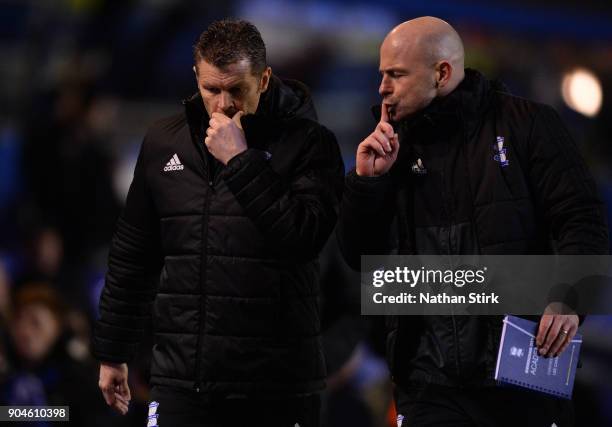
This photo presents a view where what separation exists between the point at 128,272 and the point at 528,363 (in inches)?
62.5

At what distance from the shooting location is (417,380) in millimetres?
4137

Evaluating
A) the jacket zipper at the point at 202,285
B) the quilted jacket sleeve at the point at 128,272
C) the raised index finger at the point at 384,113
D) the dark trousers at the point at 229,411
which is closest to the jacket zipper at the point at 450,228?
the raised index finger at the point at 384,113

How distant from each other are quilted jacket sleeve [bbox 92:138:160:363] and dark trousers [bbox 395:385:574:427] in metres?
1.23

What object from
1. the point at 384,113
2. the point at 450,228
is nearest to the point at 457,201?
the point at 450,228

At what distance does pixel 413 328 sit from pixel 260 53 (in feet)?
3.84

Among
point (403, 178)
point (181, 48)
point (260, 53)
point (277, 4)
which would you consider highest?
point (277, 4)

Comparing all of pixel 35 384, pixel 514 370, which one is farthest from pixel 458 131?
pixel 35 384

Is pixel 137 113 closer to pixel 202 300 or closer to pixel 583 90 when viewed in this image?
pixel 583 90

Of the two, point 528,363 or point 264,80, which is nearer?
point 528,363

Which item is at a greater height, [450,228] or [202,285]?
[450,228]

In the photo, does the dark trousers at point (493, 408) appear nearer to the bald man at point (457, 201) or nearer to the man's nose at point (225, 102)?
the bald man at point (457, 201)

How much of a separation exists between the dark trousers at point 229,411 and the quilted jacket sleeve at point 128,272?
410mm

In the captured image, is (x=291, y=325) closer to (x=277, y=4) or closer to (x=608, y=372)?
(x=608, y=372)

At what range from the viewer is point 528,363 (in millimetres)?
3902
